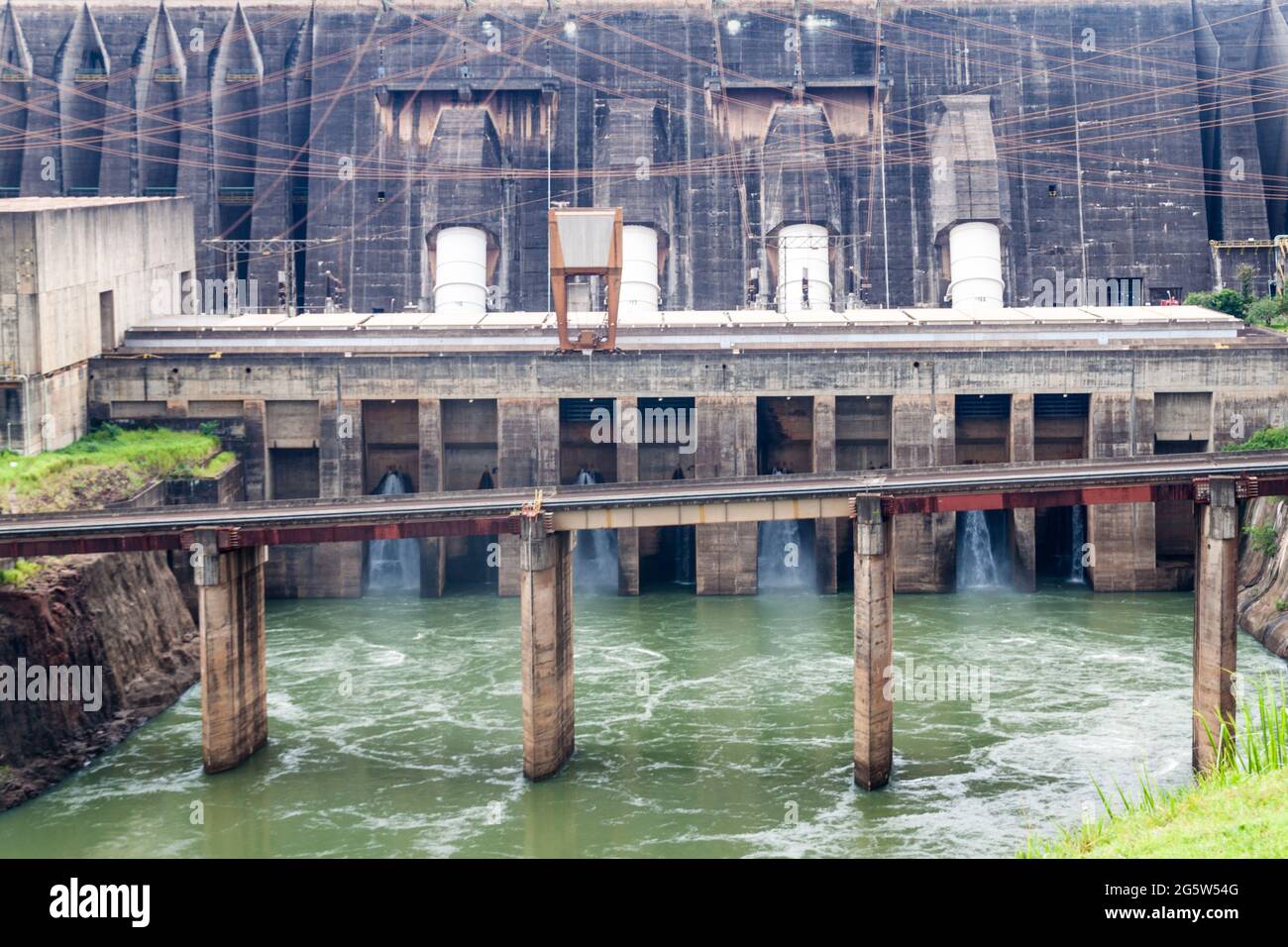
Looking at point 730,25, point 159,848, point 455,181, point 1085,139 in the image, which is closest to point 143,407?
point 455,181

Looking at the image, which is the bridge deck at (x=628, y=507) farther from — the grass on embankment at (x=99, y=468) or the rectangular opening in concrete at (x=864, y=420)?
the rectangular opening in concrete at (x=864, y=420)

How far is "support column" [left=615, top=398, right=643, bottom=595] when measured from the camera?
259ft

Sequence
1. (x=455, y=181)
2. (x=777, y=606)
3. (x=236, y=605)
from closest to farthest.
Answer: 1. (x=236, y=605)
2. (x=777, y=606)
3. (x=455, y=181)

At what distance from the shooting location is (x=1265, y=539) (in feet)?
237

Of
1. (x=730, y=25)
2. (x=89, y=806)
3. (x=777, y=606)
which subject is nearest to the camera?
(x=89, y=806)

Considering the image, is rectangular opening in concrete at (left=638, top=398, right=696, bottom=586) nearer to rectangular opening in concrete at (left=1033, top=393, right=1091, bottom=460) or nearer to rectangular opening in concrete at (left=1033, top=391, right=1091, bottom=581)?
rectangular opening in concrete at (left=1033, top=391, right=1091, bottom=581)

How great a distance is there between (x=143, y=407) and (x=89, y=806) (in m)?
31.0

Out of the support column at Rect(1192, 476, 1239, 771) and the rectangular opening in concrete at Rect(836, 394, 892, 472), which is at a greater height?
the rectangular opening in concrete at Rect(836, 394, 892, 472)

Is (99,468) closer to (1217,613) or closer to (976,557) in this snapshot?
(976,557)

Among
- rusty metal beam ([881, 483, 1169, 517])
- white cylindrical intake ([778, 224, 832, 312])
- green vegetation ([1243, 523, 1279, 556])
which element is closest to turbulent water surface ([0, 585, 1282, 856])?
green vegetation ([1243, 523, 1279, 556])

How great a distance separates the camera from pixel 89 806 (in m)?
52.1

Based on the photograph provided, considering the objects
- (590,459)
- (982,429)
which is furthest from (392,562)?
(982,429)

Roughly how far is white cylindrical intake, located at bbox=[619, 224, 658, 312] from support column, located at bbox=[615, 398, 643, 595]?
13.9 m

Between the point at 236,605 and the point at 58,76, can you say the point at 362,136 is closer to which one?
the point at 58,76
